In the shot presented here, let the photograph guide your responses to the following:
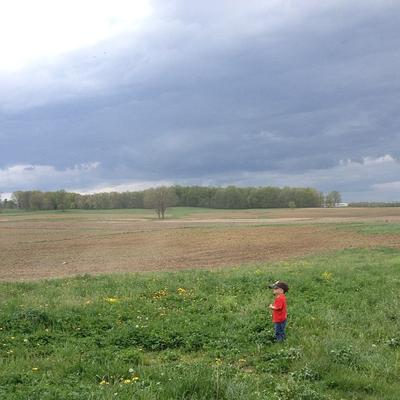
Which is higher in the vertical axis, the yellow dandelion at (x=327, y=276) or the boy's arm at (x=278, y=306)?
the boy's arm at (x=278, y=306)

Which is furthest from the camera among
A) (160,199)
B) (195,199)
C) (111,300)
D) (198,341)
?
(195,199)

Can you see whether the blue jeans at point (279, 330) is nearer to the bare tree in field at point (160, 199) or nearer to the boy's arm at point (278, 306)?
the boy's arm at point (278, 306)

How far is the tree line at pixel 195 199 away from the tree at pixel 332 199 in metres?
0.33

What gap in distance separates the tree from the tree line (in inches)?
13.0

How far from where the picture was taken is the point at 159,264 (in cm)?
2633

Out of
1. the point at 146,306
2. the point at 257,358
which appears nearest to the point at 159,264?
the point at 146,306

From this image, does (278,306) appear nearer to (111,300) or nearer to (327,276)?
(111,300)

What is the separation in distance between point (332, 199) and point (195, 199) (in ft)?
151

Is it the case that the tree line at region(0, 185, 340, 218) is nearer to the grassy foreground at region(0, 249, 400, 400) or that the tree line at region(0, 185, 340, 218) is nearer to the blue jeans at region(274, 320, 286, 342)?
the grassy foreground at region(0, 249, 400, 400)

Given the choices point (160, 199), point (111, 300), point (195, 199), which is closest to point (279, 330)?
point (111, 300)

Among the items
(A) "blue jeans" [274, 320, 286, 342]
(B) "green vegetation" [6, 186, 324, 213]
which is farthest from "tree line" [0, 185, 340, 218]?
(A) "blue jeans" [274, 320, 286, 342]

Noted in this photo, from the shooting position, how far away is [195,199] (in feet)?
518

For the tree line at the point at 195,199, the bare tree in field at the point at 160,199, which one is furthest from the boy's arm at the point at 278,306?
the tree line at the point at 195,199

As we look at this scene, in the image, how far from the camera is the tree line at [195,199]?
147875mm
